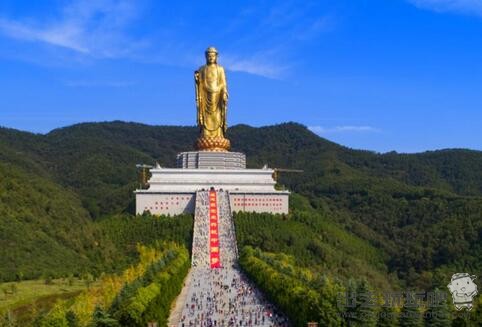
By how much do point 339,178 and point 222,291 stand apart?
49329 mm

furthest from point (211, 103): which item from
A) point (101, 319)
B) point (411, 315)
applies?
point (411, 315)

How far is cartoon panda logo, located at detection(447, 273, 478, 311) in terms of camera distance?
19297 millimetres

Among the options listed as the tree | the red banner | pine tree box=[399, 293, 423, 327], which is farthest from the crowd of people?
pine tree box=[399, 293, 423, 327]

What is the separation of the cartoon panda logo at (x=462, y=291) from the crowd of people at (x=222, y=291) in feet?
19.1

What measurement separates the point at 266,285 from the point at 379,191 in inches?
1582

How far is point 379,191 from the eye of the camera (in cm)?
6719

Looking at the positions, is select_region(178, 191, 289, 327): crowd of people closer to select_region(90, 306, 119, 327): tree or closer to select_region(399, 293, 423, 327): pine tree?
select_region(90, 306, 119, 327): tree

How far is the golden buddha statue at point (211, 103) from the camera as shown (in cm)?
4869

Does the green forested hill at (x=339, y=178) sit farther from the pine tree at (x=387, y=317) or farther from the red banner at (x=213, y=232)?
the pine tree at (x=387, y=317)

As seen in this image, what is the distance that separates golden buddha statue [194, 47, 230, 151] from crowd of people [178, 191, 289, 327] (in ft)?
25.1

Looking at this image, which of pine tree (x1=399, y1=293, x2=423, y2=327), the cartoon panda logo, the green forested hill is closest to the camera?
pine tree (x1=399, y1=293, x2=423, y2=327)

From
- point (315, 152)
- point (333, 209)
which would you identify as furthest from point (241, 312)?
point (315, 152)

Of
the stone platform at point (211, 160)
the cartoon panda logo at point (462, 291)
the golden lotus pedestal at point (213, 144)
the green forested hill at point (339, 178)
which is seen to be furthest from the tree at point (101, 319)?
the golden lotus pedestal at point (213, 144)

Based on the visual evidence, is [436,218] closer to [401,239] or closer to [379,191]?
[401,239]
